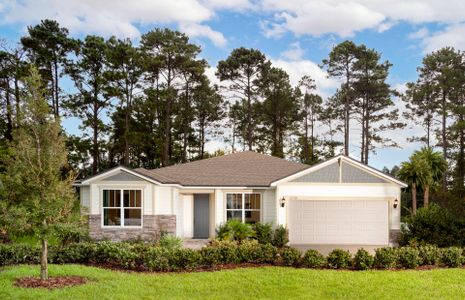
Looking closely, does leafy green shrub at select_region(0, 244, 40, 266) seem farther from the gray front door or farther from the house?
the gray front door

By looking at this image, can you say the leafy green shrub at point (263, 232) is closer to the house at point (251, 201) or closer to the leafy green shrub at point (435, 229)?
the house at point (251, 201)

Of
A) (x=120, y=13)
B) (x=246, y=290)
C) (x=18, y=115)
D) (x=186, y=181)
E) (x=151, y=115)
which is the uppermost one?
(x=120, y=13)

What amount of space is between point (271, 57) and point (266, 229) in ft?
72.7

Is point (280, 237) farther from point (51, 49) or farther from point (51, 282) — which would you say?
point (51, 49)

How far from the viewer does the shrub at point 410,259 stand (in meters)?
13.5

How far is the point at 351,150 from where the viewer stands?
126 ft

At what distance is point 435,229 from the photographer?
17297 mm

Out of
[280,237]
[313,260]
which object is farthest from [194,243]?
[313,260]

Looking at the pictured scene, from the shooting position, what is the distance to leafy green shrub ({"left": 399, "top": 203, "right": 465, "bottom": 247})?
55.5 feet

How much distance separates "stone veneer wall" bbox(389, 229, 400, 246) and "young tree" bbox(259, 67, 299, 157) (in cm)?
2073

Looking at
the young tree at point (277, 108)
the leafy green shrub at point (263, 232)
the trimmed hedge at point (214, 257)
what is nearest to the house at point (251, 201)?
the leafy green shrub at point (263, 232)

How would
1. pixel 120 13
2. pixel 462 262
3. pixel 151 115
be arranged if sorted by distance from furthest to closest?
1. pixel 151 115
2. pixel 120 13
3. pixel 462 262

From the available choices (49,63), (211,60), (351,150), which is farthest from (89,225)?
(351,150)

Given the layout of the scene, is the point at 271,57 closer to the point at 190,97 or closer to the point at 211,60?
the point at 211,60
